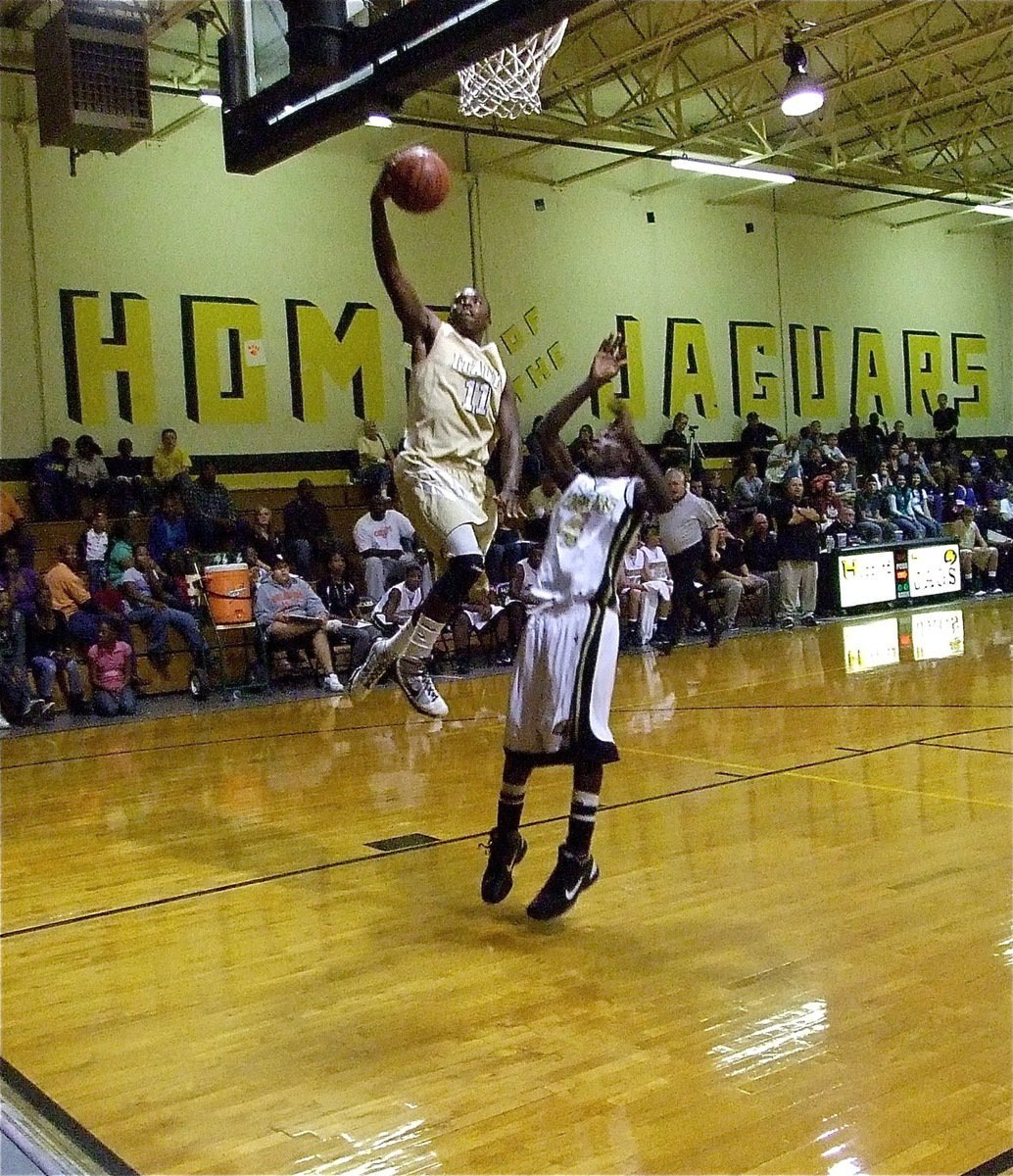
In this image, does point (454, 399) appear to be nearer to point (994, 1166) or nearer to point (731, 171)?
point (994, 1166)

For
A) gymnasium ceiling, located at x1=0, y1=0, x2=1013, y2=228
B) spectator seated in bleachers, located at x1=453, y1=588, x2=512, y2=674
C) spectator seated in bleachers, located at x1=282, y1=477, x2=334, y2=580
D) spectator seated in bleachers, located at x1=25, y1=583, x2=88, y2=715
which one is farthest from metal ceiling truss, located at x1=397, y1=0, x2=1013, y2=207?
spectator seated in bleachers, located at x1=25, y1=583, x2=88, y2=715

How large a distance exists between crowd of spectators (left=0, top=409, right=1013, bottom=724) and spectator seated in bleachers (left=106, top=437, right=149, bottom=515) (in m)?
0.02

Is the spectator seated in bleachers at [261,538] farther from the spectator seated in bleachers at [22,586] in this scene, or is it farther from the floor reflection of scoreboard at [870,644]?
the floor reflection of scoreboard at [870,644]

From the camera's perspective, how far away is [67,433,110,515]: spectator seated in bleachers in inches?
517

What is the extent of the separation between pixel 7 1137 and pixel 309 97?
4093 millimetres

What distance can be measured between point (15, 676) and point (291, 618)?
2276 millimetres

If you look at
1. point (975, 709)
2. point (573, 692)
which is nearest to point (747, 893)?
point (573, 692)

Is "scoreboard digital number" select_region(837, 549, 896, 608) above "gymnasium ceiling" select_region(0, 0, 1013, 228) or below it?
below

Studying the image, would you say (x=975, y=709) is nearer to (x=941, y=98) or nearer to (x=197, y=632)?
(x=197, y=632)

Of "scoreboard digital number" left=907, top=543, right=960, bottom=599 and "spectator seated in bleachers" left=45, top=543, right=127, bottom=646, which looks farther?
"scoreboard digital number" left=907, top=543, right=960, bottom=599

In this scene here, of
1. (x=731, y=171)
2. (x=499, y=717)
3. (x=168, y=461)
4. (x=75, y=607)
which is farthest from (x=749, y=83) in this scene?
(x=499, y=717)

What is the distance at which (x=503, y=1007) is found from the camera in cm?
324

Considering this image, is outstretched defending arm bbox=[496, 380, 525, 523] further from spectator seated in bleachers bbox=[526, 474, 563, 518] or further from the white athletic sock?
spectator seated in bleachers bbox=[526, 474, 563, 518]

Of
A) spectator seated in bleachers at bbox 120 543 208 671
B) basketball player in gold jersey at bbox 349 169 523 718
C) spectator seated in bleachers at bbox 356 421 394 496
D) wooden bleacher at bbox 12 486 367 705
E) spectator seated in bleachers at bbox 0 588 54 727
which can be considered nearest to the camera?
basketball player in gold jersey at bbox 349 169 523 718
